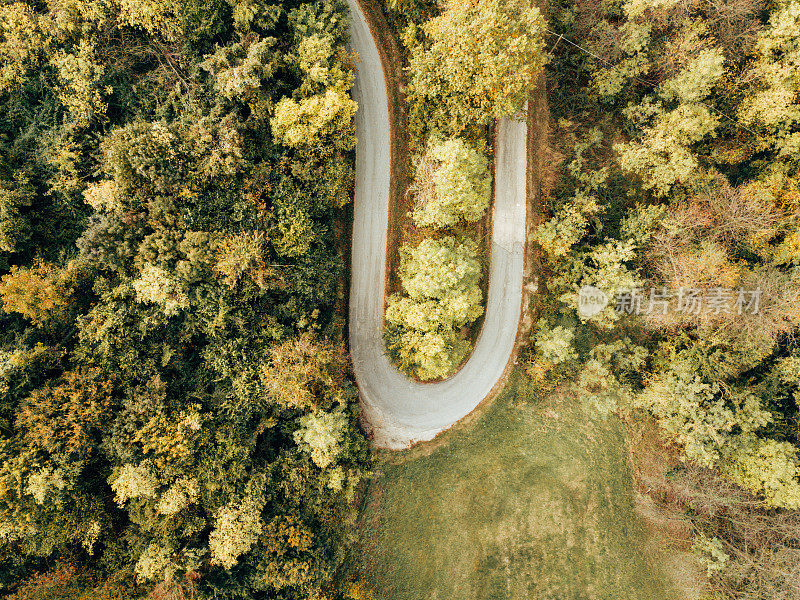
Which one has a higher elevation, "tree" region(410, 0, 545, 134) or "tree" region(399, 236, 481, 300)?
"tree" region(410, 0, 545, 134)

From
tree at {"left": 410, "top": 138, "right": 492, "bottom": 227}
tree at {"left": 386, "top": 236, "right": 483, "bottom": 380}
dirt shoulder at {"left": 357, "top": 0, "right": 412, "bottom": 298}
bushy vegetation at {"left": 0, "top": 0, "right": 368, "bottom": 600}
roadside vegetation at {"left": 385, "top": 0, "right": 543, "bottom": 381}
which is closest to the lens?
bushy vegetation at {"left": 0, "top": 0, "right": 368, "bottom": 600}

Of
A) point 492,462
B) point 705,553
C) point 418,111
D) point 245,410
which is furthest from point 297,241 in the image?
point 705,553

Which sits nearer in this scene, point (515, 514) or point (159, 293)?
point (159, 293)

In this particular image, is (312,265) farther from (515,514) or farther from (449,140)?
(515,514)

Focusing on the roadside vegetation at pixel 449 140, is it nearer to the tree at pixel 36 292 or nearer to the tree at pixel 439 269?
the tree at pixel 439 269

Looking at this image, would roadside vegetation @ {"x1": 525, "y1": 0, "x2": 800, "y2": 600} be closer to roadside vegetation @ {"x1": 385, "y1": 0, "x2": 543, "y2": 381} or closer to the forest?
the forest

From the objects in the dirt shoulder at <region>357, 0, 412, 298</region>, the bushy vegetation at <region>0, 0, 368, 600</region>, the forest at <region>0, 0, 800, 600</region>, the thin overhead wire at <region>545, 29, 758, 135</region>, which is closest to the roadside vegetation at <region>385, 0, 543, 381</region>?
the forest at <region>0, 0, 800, 600</region>

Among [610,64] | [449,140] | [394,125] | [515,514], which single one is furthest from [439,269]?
[515,514]
